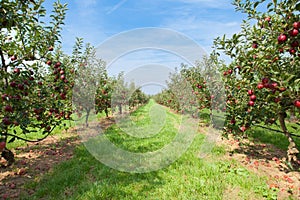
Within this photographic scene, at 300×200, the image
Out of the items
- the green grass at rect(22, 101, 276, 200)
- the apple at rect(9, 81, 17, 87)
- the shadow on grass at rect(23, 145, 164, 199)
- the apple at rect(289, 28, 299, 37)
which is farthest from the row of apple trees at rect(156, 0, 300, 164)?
the apple at rect(9, 81, 17, 87)

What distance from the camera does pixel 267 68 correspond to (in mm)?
3893

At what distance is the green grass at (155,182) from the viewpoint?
3861 mm

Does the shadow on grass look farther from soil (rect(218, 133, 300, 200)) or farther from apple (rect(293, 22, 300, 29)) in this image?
apple (rect(293, 22, 300, 29))

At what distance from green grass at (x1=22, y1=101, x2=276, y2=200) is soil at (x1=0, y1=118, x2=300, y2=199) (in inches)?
11.3

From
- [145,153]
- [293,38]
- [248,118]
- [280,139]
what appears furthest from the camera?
[280,139]

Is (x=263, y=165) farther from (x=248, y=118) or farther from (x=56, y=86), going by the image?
(x=56, y=86)

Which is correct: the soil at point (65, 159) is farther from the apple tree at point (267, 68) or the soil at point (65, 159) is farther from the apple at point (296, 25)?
the apple at point (296, 25)

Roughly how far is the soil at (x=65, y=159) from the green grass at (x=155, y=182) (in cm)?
29

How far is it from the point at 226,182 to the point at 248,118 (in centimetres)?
199

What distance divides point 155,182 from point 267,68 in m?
3.09

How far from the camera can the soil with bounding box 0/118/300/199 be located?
13.8 ft

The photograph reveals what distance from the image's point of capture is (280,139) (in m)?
7.61

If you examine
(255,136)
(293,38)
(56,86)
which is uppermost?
(293,38)

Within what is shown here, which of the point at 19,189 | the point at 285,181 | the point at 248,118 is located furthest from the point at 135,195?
the point at 248,118
